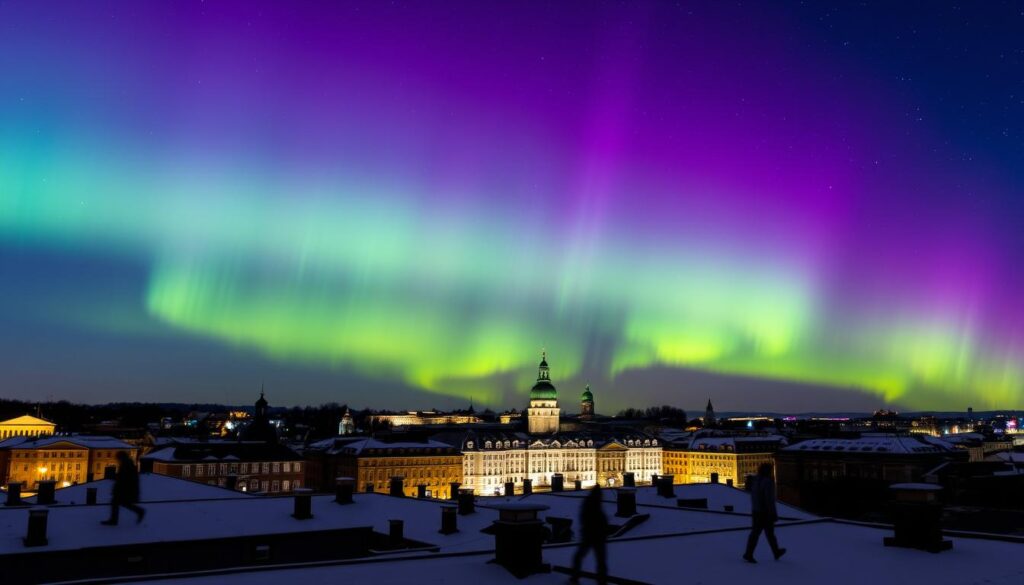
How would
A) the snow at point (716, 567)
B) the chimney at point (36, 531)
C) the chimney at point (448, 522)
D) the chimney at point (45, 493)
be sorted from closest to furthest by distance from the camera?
the snow at point (716, 567), the chimney at point (36, 531), the chimney at point (448, 522), the chimney at point (45, 493)

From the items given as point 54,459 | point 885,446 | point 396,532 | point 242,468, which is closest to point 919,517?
point 396,532

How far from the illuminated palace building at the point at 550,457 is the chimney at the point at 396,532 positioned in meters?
131

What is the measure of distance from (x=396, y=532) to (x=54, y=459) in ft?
400

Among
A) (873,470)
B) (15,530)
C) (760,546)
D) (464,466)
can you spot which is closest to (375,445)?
(464,466)

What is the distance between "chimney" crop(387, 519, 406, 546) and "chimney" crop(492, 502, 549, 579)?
15434 millimetres

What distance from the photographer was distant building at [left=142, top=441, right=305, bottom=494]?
114000mm

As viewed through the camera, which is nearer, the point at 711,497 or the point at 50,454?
the point at 711,497

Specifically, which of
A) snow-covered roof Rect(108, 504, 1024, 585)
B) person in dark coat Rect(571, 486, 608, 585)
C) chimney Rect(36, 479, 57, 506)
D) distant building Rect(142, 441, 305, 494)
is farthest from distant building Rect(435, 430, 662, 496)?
person in dark coat Rect(571, 486, 608, 585)

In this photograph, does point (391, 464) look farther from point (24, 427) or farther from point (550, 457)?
point (24, 427)

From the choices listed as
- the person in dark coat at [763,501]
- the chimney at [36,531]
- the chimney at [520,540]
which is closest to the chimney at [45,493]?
the chimney at [36,531]

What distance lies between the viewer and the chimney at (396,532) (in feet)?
103

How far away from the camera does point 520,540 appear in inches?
656

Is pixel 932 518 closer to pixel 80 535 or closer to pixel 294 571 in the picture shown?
pixel 294 571

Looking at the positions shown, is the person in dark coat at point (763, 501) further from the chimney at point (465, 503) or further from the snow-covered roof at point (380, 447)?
the snow-covered roof at point (380, 447)
